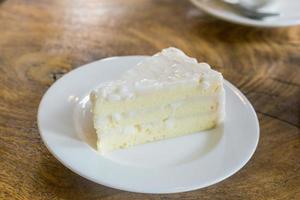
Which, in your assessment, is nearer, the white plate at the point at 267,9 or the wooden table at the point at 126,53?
the wooden table at the point at 126,53

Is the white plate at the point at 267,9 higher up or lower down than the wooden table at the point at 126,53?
higher up

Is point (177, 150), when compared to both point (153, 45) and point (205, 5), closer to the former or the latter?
point (153, 45)

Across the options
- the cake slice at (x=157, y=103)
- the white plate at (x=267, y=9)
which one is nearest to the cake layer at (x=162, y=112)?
the cake slice at (x=157, y=103)

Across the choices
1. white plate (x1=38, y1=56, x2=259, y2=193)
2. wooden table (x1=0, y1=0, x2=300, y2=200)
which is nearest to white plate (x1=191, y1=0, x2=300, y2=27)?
wooden table (x1=0, y1=0, x2=300, y2=200)

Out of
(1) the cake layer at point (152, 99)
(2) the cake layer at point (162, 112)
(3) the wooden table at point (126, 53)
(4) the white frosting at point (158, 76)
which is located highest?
(4) the white frosting at point (158, 76)

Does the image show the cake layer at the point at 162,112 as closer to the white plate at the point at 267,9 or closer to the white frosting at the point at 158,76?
the white frosting at the point at 158,76


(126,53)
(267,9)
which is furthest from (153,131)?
(267,9)

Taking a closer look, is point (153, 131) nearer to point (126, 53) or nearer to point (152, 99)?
point (152, 99)
